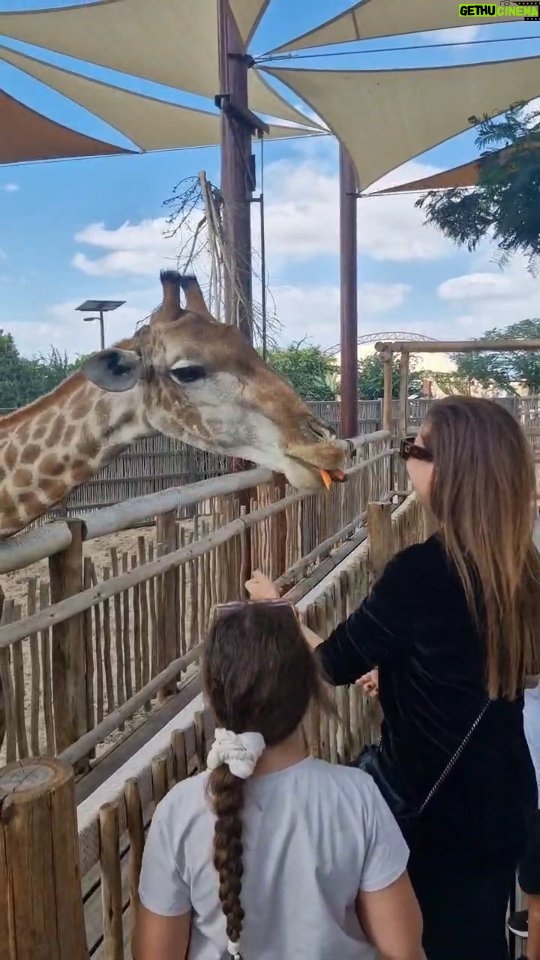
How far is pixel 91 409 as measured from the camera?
287 cm

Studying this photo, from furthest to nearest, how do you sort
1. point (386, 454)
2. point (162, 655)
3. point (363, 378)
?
1. point (363, 378)
2. point (386, 454)
3. point (162, 655)

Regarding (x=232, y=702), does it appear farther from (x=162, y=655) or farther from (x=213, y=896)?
(x=162, y=655)

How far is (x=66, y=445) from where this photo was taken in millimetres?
2848

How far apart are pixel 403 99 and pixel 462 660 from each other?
883cm

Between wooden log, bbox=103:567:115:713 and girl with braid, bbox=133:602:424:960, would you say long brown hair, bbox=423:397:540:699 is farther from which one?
wooden log, bbox=103:567:115:713

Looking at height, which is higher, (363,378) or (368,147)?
(368,147)

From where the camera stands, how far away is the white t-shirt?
102 centimetres

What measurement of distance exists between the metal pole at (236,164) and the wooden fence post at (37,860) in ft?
9.84

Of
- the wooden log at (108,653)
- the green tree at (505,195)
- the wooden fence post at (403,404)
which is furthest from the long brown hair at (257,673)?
the wooden fence post at (403,404)

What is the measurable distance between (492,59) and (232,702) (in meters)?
9.12

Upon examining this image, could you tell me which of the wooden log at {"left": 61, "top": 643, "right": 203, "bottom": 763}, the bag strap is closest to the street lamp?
the wooden log at {"left": 61, "top": 643, "right": 203, "bottom": 763}

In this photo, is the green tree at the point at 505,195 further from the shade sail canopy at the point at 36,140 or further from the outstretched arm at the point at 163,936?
the shade sail canopy at the point at 36,140

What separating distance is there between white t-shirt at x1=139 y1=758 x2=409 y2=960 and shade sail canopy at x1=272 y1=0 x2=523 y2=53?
784cm

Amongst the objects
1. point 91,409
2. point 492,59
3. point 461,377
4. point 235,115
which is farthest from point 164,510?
point 492,59
